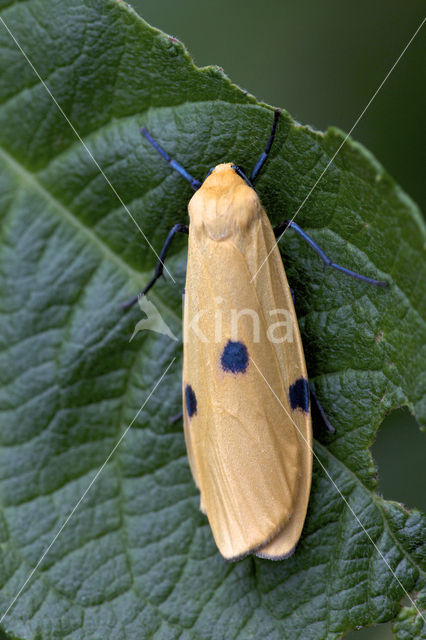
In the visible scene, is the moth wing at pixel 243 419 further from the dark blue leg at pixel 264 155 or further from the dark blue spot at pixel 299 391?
the dark blue leg at pixel 264 155

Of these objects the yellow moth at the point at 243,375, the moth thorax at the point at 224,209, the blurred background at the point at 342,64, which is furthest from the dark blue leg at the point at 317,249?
the blurred background at the point at 342,64

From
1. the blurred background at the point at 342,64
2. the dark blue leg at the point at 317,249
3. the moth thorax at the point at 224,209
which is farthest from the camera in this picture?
the blurred background at the point at 342,64

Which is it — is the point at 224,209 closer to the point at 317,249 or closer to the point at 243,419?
the point at 317,249

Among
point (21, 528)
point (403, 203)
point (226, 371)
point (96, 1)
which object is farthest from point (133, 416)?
point (96, 1)

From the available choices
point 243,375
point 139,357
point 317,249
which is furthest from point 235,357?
point 317,249

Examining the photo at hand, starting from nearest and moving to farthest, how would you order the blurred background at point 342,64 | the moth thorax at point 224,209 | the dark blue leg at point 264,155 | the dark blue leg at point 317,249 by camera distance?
the dark blue leg at point 264,155 < the dark blue leg at point 317,249 < the moth thorax at point 224,209 < the blurred background at point 342,64
